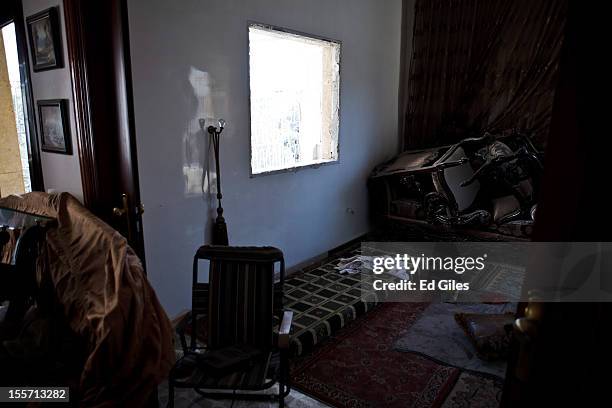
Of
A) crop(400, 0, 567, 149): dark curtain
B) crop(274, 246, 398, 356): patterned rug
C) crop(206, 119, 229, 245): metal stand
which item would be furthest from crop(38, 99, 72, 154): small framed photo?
crop(400, 0, 567, 149): dark curtain

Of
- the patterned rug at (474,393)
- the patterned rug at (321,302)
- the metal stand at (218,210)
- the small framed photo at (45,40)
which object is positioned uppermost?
the small framed photo at (45,40)

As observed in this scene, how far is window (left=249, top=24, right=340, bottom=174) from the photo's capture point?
3.65 metres

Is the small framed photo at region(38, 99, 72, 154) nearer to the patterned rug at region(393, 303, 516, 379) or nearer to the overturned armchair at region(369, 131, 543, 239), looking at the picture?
the patterned rug at region(393, 303, 516, 379)

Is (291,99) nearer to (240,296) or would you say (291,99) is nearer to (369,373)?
(240,296)

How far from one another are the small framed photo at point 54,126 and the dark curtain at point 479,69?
4.02 m

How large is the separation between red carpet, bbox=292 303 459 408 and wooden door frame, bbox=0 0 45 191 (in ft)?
7.39

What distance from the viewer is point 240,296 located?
2338 mm

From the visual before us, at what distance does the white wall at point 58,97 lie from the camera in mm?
2471

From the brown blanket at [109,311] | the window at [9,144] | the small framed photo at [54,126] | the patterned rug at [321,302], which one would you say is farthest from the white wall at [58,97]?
the patterned rug at [321,302]

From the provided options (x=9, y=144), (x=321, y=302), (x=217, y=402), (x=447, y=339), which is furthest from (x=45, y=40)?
(x=447, y=339)

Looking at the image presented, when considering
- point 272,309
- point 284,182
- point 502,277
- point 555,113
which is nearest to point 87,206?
point 272,309

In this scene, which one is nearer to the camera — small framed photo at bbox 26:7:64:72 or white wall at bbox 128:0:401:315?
small framed photo at bbox 26:7:64:72

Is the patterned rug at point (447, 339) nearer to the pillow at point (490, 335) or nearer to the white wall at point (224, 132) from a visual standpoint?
the pillow at point (490, 335)

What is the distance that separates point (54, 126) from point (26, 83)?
0.48 meters
